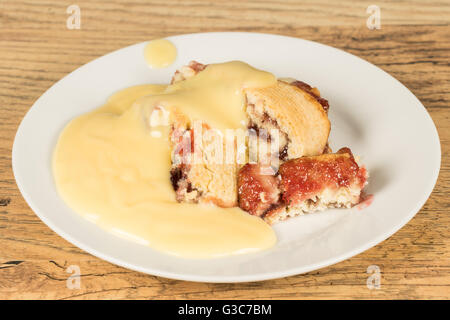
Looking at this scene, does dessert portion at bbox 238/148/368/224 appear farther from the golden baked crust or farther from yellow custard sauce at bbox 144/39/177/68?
yellow custard sauce at bbox 144/39/177/68

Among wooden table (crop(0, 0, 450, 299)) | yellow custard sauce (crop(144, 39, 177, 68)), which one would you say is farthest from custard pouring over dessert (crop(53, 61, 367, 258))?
yellow custard sauce (crop(144, 39, 177, 68))

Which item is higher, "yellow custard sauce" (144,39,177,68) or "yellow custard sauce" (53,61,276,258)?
"yellow custard sauce" (144,39,177,68)

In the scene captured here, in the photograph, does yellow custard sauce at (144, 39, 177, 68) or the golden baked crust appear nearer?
the golden baked crust

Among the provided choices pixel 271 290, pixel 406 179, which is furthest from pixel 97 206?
pixel 406 179

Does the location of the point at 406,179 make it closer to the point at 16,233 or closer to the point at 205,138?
the point at 205,138

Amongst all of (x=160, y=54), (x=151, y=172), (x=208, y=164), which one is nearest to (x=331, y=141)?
(x=208, y=164)

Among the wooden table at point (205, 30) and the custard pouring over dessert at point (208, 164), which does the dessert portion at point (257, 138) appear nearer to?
the custard pouring over dessert at point (208, 164)
